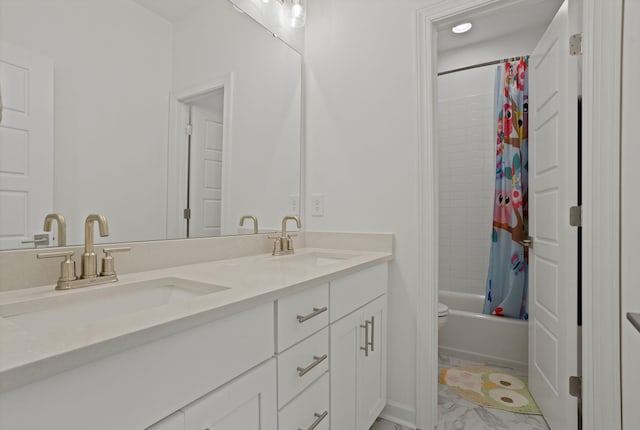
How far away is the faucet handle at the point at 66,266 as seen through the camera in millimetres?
A: 852

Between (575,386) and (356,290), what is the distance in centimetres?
106

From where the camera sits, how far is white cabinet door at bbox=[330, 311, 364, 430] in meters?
1.14

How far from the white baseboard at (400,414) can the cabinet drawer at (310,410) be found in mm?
685

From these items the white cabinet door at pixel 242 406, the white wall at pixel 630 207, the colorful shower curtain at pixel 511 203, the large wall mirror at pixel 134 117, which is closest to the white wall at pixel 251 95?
the large wall mirror at pixel 134 117

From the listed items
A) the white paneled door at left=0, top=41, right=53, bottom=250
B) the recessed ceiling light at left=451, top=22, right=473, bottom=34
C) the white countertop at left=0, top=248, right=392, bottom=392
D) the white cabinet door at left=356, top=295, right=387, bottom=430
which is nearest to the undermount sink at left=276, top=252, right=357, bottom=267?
the white cabinet door at left=356, top=295, right=387, bottom=430

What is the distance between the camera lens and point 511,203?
248 centimetres

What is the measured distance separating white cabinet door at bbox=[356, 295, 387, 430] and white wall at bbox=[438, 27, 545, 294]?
1725 mm

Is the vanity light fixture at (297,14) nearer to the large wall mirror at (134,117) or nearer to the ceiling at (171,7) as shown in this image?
the large wall mirror at (134,117)

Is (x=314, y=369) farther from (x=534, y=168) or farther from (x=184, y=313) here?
(x=534, y=168)

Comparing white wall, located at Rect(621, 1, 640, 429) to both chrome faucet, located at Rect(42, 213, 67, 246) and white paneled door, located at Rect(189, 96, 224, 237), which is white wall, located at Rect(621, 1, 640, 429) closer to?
white paneled door, located at Rect(189, 96, 224, 237)

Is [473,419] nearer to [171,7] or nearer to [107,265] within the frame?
[107,265]

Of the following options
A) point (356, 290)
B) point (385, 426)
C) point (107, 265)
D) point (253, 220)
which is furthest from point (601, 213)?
point (107, 265)

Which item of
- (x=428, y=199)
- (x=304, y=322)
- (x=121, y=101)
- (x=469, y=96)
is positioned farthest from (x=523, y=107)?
(x=121, y=101)

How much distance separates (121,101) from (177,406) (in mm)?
955
